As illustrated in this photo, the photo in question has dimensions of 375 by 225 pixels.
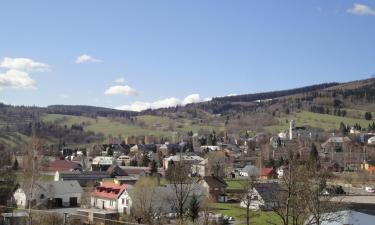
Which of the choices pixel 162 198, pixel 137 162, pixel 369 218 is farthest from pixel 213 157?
pixel 369 218

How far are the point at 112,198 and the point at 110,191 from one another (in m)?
2.17

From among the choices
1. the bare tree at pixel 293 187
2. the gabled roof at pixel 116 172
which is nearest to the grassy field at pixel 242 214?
the bare tree at pixel 293 187

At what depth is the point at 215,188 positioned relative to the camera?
6162 cm

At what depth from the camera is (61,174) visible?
75875mm

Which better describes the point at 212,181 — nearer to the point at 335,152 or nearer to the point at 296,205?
the point at 296,205

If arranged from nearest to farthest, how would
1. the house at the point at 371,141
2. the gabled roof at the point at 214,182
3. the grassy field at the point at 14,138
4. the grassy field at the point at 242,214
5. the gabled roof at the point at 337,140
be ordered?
the grassy field at the point at 242,214
the gabled roof at the point at 214,182
the house at the point at 371,141
the gabled roof at the point at 337,140
the grassy field at the point at 14,138

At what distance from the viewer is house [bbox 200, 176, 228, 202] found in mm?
60562

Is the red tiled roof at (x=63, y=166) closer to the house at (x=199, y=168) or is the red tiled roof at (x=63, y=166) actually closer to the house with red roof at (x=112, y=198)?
the house at (x=199, y=168)

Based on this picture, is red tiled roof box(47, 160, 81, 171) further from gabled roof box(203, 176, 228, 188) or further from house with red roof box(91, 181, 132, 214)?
gabled roof box(203, 176, 228, 188)

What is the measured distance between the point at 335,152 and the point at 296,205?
95.2 metres

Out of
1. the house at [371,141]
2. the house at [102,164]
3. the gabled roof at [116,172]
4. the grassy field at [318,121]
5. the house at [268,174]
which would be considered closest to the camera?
the gabled roof at [116,172]

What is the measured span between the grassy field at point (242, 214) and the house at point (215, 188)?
3512 mm

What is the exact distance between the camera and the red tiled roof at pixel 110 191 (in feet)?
174

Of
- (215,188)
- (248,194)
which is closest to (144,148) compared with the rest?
(215,188)
